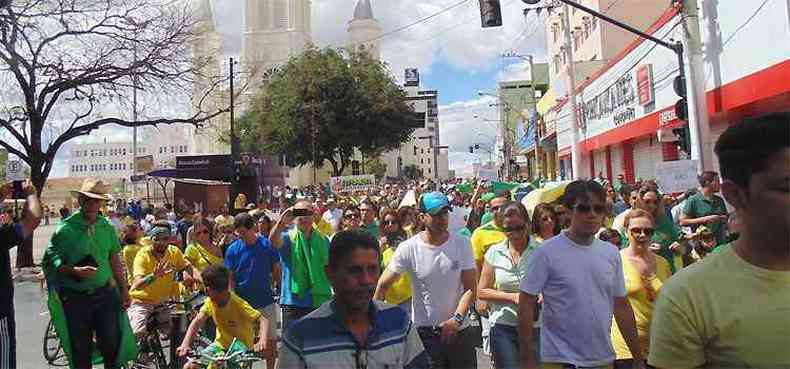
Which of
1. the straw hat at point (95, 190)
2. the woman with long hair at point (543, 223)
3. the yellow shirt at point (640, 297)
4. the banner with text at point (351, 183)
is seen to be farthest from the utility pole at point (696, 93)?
the banner with text at point (351, 183)

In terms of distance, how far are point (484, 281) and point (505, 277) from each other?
0.49 ft

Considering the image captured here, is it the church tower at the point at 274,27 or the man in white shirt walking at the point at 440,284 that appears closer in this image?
the man in white shirt walking at the point at 440,284

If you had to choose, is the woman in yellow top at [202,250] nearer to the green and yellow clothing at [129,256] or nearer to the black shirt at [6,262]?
the green and yellow clothing at [129,256]

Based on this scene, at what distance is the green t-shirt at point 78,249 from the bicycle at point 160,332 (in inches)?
39.2

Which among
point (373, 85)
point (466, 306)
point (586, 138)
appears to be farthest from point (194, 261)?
point (373, 85)

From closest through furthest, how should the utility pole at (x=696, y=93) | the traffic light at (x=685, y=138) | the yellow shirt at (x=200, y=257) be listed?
1. the yellow shirt at (x=200, y=257)
2. the utility pole at (x=696, y=93)
3. the traffic light at (x=685, y=138)

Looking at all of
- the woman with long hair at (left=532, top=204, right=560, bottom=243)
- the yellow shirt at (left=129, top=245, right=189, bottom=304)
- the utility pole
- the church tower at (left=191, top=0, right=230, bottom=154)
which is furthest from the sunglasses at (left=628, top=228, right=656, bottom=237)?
the church tower at (left=191, top=0, right=230, bottom=154)

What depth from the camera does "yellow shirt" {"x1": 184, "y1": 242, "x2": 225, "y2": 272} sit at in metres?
6.81

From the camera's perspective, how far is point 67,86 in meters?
15.5

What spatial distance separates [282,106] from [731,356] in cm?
4264

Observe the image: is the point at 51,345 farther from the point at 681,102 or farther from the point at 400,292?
the point at 681,102

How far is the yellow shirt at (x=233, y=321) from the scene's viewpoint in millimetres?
4988

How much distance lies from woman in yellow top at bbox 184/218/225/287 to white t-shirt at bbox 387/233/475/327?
2.93 m

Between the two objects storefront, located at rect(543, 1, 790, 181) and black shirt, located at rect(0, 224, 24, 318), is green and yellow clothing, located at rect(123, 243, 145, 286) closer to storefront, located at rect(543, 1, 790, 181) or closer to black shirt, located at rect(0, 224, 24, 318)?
black shirt, located at rect(0, 224, 24, 318)
